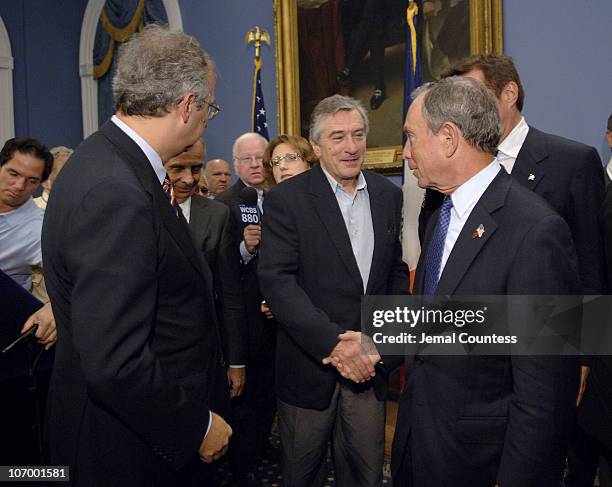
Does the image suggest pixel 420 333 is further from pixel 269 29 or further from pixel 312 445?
pixel 269 29

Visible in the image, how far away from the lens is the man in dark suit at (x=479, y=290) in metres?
1.43

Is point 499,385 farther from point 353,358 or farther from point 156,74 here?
Result: point 156,74

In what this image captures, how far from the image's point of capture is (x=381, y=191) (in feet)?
8.55

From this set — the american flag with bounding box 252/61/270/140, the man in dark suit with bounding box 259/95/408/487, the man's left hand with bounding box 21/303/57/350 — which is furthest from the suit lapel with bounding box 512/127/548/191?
the american flag with bounding box 252/61/270/140

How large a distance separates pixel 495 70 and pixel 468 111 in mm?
817

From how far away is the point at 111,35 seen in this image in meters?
8.09

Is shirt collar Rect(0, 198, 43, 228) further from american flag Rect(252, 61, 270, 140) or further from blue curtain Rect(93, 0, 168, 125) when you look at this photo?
blue curtain Rect(93, 0, 168, 125)

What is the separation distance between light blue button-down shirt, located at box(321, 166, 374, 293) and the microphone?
82cm

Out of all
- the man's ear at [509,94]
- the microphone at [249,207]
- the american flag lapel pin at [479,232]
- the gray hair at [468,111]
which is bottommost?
the microphone at [249,207]

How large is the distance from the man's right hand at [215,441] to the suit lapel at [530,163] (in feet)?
4.69

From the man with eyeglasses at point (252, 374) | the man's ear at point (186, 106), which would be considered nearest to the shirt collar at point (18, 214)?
the man with eyeglasses at point (252, 374)

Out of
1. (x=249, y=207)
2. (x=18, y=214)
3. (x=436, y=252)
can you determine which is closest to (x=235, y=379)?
(x=249, y=207)

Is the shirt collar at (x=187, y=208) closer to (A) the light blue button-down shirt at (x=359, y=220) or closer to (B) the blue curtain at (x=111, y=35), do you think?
(A) the light blue button-down shirt at (x=359, y=220)

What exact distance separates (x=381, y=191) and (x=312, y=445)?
1.14 m
